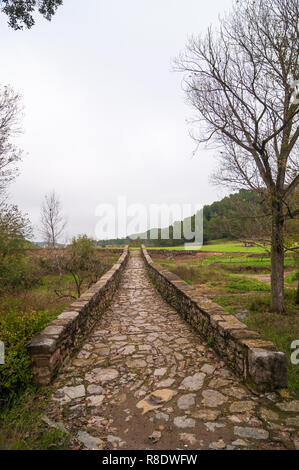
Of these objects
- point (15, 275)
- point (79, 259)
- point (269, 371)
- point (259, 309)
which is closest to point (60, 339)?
point (269, 371)

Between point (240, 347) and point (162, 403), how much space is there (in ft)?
3.93

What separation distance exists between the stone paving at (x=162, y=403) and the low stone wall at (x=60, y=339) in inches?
7.5

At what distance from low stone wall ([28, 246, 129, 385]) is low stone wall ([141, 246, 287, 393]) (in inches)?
88.0

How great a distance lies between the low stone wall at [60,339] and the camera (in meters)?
2.96

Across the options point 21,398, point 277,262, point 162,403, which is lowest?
point 162,403

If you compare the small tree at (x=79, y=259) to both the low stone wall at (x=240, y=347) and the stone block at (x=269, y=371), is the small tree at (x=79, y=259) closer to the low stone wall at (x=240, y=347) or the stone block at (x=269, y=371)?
the low stone wall at (x=240, y=347)

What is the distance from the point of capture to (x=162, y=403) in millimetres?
2664

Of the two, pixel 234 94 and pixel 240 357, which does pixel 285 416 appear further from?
pixel 234 94

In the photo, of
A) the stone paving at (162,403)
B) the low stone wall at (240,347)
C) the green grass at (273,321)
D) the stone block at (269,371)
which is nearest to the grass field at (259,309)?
the green grass at (273,321)

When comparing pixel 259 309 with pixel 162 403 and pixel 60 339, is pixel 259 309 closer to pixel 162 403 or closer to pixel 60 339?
pixel 162 403

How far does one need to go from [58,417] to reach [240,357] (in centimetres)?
222

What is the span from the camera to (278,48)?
542 cm

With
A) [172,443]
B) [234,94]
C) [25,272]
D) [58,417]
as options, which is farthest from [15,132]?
[172,443]

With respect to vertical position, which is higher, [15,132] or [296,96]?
[15,132]
